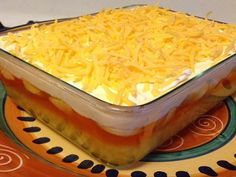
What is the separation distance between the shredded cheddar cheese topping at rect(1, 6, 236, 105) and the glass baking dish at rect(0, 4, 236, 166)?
2 centimetres

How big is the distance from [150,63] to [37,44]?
25 cm

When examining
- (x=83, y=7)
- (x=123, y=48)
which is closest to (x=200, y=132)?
(x=123, y=48)

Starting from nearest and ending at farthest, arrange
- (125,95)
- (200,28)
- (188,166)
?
1. (125,95)
2. (188,166)
3. (200,28)

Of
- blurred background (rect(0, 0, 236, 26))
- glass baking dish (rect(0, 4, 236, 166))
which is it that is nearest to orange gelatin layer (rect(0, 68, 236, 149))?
glass baking dish (rect(0, 4, 236, 166))

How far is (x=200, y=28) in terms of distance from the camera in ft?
3.14

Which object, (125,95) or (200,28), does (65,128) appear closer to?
(125,95)

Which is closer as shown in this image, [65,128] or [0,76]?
[65,128]

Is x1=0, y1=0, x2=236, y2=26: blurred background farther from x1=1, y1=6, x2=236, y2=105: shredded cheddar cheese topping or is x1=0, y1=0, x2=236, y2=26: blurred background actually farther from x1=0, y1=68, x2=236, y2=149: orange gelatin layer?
x1=0, y1=68, x2=236, y2=149: orange gelatin layer

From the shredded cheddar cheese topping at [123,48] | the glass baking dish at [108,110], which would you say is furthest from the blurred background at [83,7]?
the glass baking dish at [108,110]

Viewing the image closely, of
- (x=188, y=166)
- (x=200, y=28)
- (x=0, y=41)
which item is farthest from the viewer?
(x=200, y=28)

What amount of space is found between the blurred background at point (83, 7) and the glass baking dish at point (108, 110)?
86 cm

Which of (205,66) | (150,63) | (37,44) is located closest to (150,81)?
(150,63)

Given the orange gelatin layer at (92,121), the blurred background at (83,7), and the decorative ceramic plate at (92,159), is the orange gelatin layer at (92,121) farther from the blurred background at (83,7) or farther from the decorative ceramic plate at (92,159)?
the blurred background at (83,7)

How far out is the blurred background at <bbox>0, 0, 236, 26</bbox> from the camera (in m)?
1.70
